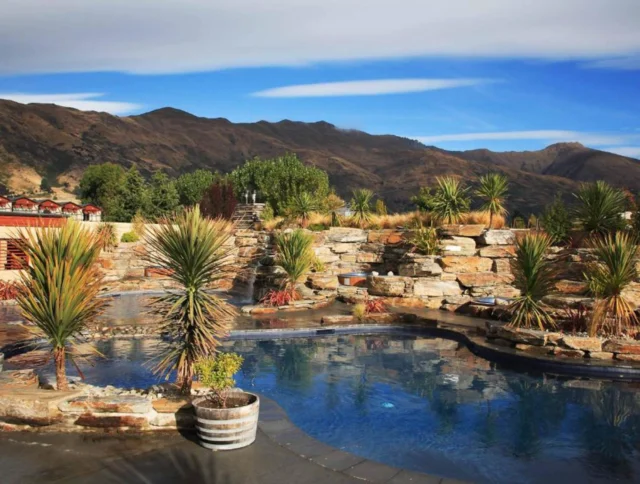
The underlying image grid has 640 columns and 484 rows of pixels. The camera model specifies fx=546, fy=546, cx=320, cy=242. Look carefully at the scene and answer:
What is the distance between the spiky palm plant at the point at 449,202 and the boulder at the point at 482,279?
2529mm

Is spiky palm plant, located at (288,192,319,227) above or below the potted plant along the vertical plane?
above

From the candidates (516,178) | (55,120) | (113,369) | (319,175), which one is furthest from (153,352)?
(55,120)

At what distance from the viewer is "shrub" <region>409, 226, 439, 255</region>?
15.8m

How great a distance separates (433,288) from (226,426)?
10.5m

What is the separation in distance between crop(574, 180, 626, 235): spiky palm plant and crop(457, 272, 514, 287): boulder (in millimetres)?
2496

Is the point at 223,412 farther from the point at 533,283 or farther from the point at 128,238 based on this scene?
the point at 128,238

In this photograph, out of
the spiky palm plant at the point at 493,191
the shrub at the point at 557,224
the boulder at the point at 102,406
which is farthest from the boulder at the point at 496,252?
the boulder at the point at 102,406

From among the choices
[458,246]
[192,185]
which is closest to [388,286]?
[458,246]

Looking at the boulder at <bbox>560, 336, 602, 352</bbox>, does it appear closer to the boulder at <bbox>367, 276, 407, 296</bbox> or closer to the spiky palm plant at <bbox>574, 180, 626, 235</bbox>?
the spiky palm plant at <bbox>574, 180, 626, 235</bbox>

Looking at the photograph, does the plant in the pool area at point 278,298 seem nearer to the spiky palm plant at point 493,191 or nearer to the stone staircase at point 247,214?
the spiky palm plant at point 493,191

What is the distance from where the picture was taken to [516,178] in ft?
224

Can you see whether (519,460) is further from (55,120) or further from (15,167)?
(55,120)

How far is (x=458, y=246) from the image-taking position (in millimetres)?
15602

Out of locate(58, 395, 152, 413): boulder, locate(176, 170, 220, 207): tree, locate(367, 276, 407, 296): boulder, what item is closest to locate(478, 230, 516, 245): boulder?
locate(367, 276, 407, 296): boulder
